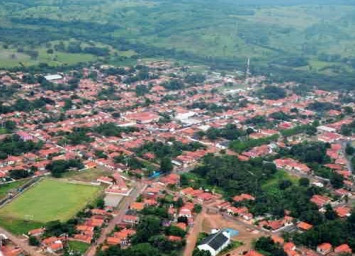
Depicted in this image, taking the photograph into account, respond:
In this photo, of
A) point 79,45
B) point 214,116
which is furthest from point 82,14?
point 214,116

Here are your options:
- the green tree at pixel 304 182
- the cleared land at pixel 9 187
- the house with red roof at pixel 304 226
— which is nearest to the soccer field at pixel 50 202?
the cleared land at pixel 9 187

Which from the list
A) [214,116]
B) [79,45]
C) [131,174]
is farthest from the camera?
[79,45]

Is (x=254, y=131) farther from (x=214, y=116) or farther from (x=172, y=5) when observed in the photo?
(x=172, y=5)

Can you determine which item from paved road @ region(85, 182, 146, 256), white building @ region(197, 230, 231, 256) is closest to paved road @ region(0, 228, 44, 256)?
paved road @ region(85, 182, 146, 256)

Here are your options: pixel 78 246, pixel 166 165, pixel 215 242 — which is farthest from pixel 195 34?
pixel 78 246

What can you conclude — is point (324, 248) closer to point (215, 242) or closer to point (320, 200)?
point (215, 242)

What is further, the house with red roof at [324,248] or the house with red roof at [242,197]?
the house with red roof at [242,197]

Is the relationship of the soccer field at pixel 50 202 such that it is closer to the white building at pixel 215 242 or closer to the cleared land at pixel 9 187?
the cleared land at pixel 9 187
